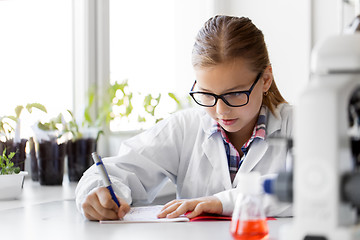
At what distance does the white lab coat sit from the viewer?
1.66 metres

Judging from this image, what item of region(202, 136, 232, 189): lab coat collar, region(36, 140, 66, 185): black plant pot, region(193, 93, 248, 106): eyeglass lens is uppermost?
region(193, 93, 248, 106): eyeglass lens

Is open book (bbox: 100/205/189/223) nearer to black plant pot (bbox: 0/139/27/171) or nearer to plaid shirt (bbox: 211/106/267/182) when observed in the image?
plaid shirt (bbox: 211/106/267/182)

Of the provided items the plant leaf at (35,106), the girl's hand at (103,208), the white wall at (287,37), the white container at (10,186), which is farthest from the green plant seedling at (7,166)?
the white wall at (287,37)

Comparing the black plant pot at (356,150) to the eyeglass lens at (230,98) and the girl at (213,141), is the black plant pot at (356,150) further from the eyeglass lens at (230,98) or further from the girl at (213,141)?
the eyeglass lens at (230,98)

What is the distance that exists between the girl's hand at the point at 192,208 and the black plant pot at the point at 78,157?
3.16 ft

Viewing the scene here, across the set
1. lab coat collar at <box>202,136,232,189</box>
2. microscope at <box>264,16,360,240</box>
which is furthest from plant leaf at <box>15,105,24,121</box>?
microscope at <box>264,16,360,240</box>

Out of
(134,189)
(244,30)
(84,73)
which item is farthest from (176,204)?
(84,73)

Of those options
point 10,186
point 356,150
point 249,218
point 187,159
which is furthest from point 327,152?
point 10,186

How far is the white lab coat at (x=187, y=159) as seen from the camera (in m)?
1.66

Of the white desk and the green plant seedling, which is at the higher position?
the green plant seedling

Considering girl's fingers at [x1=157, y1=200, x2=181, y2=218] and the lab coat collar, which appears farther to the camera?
the lab coat collar

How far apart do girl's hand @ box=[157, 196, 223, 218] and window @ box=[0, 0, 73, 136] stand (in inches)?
39.3

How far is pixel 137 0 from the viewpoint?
9.71 ft

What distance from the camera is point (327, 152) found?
0.72m
